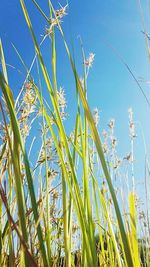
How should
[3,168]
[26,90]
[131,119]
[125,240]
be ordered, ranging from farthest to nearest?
[131,119] → [26,90] → [3,168] → [125,240]

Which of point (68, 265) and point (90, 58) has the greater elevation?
point (90, 58)

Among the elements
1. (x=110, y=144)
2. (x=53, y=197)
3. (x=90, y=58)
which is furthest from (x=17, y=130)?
(x=110, y=144)

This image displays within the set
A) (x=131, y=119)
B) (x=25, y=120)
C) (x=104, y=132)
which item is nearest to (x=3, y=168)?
(x=25, y=120)

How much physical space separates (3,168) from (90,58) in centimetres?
49

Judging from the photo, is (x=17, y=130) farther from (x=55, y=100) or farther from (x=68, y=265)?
(x=68, y=265)

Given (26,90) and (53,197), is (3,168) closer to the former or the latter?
(26,90)

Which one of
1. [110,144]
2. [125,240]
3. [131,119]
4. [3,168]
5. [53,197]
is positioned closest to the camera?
[125,240]

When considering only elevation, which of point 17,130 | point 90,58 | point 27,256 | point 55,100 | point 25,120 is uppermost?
point 90,58

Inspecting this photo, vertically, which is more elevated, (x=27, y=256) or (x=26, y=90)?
(x=26, y=90)

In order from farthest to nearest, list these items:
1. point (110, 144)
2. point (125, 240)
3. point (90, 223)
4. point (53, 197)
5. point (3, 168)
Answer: point (110, 144)
point (53, 197)
point (3, 168)
point (90, 223)
point (125, 240)

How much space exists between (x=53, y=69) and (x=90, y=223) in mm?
373

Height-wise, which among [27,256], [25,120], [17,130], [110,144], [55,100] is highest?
[110,144]

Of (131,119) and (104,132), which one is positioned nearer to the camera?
(131,119)

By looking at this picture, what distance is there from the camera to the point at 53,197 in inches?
65.2
